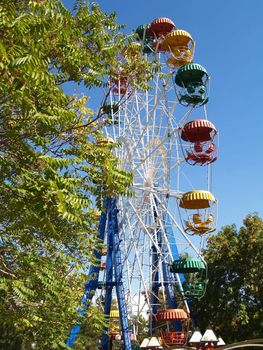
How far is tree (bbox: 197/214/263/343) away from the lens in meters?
22.4

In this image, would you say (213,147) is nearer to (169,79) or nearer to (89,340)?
(169,79)

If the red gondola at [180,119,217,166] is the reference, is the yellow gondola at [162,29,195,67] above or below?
above

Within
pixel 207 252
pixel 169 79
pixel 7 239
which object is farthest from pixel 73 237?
pixel 207 252

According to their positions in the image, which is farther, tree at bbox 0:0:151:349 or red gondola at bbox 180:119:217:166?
red gondola at bbox 180:119:217:166

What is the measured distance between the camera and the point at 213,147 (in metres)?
19.1

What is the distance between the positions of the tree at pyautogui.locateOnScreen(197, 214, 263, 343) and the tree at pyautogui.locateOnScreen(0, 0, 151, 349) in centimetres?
1509

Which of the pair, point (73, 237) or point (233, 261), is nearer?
point (73, 237)

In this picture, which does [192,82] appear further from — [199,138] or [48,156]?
[48,156]

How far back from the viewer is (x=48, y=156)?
5.70 metres

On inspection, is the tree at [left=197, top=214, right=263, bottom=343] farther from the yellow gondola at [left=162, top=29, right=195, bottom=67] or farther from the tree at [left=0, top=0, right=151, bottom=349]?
the tree at [left=0, top=0, right=151, bottom=349]

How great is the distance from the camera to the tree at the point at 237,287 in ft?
73.4

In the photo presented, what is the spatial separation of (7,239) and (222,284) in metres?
18.0

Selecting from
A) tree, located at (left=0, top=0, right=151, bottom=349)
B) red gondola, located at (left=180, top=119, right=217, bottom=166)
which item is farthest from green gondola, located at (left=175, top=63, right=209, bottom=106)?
tree, located at (left=0, top=0, right=151, bottom=349)

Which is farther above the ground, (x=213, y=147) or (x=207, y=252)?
(x=213, y=147)
